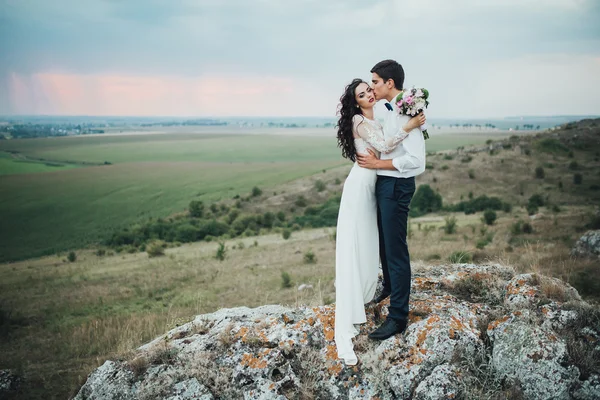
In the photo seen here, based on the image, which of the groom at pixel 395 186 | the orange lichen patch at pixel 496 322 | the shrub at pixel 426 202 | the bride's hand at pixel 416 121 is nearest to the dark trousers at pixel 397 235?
the groom at pixel 395 186

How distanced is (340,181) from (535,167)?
2468cm

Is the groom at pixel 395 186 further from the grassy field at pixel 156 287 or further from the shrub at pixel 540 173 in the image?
the shrub at pixel 540 173

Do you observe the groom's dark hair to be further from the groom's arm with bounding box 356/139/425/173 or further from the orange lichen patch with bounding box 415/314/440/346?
the orange lichen patch with bounding box 415/314/440/346

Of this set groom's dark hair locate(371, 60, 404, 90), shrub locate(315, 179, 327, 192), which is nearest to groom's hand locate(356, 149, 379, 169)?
groom's dark hair locate(371, 60, 404, 90)

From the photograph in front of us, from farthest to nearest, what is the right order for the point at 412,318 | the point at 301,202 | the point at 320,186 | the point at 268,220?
the point at 320,186
the point at 301,202
the point at 268,220
the point at 412,318

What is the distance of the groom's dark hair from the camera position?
468 cm

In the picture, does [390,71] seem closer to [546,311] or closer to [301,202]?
[546,311]

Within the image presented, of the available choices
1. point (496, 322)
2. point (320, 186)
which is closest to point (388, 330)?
point (496, 322)

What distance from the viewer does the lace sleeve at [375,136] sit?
453cm

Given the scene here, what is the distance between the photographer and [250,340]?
4742mm

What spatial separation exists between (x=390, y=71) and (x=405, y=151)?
1.04 m

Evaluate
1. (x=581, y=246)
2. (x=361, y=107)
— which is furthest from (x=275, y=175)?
(x=361, y=107)

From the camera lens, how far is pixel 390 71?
15.4ft

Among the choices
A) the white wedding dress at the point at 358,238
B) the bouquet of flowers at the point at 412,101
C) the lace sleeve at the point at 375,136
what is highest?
the bouquet of flowers at the point at 412,101
